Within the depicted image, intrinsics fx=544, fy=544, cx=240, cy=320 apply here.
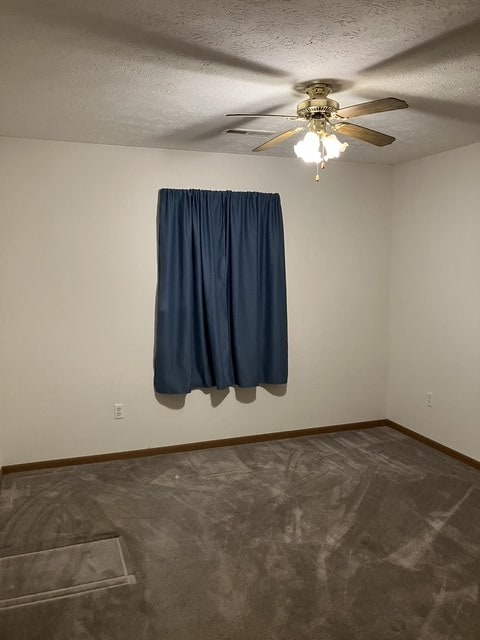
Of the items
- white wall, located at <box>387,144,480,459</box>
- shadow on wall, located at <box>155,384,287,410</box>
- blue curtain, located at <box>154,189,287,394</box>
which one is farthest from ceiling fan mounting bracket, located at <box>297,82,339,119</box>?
shadow on wall, located at <box>155,384,287,410</box>

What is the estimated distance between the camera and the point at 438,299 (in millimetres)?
4535

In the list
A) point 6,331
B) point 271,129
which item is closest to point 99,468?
point 6,331

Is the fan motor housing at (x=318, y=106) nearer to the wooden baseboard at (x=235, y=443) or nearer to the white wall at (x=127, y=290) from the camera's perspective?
the white wall at (x=127, y=290)

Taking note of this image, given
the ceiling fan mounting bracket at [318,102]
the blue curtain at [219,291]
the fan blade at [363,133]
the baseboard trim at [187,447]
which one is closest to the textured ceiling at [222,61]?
the ceiling fan mounting bracket at [318,102]

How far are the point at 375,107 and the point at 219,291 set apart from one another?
2.28 m

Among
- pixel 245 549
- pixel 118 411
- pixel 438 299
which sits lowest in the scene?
pixel 245 549

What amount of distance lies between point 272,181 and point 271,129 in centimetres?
105

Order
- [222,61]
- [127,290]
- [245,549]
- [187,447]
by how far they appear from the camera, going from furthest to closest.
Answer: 1. [187,447]
2. [127,290]
3. [245,549]
4. [222,61]

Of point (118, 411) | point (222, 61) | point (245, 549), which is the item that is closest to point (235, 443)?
point (118, 411)

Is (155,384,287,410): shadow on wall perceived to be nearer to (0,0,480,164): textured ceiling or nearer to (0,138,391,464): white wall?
(0,138,391,464): white wall

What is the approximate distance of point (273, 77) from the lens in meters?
2.57

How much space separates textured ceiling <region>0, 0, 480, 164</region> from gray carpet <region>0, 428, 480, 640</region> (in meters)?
2.45

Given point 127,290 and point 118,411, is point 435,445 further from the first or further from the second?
point 127,290

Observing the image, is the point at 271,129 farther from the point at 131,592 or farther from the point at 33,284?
the point at 131,592
